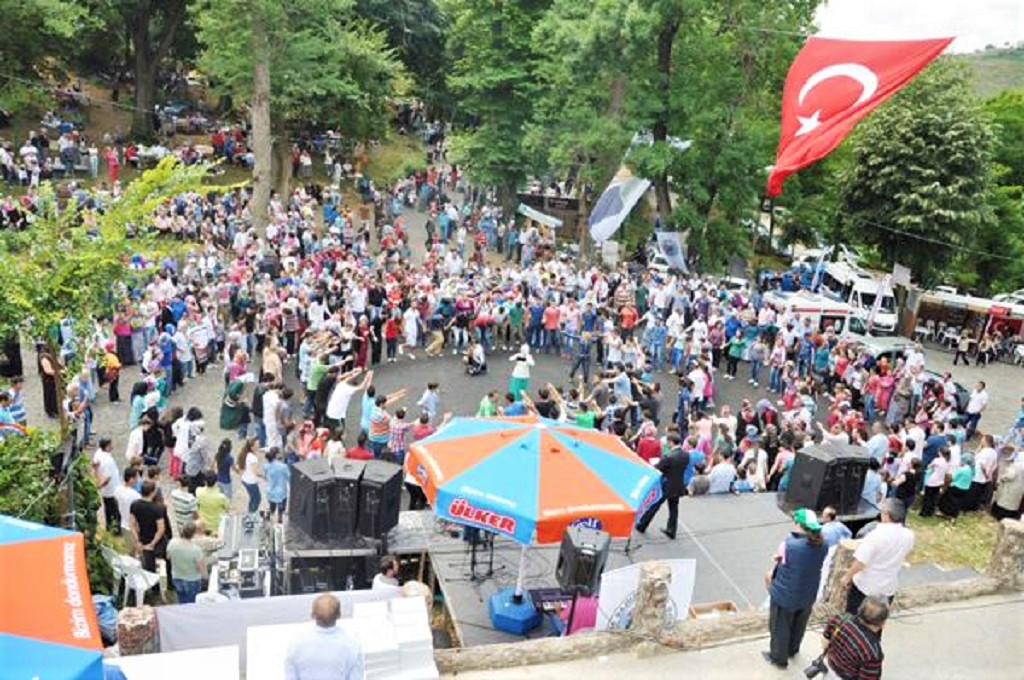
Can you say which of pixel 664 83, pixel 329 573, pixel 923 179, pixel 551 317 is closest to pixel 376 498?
pixel 329 573

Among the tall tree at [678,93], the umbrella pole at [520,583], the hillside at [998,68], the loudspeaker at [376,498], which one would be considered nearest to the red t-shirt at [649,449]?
the umbrella pole at [520,583]

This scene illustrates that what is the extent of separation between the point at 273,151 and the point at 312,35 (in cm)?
503

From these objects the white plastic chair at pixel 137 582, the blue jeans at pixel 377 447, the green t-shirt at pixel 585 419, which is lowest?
the white plastic chair at pixel 137 582

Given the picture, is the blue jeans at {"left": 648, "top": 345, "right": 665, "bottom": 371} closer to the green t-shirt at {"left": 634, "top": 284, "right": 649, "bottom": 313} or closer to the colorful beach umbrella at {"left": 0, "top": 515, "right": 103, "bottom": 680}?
the green t-shirt at {"left": 634, "top": 284, "right": 649, "bottom": 313}

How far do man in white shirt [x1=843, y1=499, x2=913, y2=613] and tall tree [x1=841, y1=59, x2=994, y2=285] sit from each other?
77.7 feet

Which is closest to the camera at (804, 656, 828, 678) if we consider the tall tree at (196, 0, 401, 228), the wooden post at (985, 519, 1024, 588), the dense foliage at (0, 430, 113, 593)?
the wooden post at (985, 519, 1024, 588)

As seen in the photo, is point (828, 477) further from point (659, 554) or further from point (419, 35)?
point (419, 35)

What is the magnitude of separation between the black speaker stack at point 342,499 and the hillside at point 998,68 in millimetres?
116952

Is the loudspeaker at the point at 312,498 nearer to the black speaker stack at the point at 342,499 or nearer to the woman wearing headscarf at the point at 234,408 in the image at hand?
the black speaker stack at the point at 342,499

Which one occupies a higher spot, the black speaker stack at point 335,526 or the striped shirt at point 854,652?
the striped shirt at point 854,652

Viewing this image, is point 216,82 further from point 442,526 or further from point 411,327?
point 442,526

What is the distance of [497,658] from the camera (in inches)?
299

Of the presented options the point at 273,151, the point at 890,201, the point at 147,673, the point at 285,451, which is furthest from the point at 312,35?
the point at 147,673

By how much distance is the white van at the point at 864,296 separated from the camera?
92.3 ft
